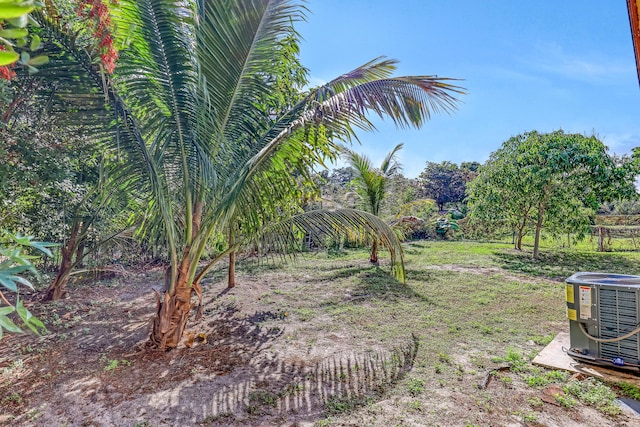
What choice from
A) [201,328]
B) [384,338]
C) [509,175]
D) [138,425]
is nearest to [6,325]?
[138,425]

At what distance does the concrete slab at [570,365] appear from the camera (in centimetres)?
293

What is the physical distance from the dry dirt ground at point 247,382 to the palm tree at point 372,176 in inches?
190

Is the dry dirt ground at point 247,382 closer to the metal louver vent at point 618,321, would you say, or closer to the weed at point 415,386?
the weed at point 415,386

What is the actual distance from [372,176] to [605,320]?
6216 mm

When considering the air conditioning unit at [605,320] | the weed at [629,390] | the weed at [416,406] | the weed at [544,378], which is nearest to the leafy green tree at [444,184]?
the air conditioning unit at [605,320]

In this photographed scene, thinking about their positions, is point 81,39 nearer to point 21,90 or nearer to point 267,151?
point 21,90

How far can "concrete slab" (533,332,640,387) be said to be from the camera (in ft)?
9.61

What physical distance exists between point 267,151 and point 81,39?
2.01 meters

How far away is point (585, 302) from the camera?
3123mm

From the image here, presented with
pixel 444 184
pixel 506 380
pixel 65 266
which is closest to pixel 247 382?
pixel 506 380

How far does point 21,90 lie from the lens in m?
3.37

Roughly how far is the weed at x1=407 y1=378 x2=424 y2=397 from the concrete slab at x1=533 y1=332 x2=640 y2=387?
135cm

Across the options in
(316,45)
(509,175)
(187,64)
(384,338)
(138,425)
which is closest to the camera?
(138,425)

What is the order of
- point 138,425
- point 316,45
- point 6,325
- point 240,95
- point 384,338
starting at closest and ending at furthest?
point 6,325 < point 138,425 < point 240,95 < point 384,338 < point 316,45
